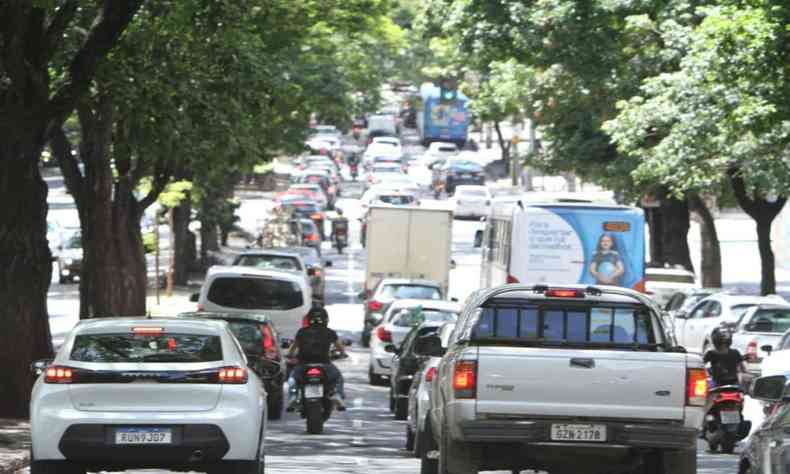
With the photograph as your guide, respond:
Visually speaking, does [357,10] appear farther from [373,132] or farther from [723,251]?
[373,132]

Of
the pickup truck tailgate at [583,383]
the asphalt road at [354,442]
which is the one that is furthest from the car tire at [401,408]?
the pickup truck tailgate at [583,383]

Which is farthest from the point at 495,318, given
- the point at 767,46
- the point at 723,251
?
the point at 723,251

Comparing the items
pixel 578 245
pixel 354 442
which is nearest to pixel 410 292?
pixel 578 245

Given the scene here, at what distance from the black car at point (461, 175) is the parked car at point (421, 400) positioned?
63.6 metres

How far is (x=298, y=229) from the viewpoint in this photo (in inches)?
2393

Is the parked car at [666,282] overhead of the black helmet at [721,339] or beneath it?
beneath

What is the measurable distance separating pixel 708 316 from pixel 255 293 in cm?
906

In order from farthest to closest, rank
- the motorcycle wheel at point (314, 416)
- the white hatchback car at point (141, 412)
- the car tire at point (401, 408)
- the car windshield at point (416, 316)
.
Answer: the car windshield at point (416, 316)
the car tire at point (401, 408)
the motorcycle wheel at point (314, 416)
the white hatchback car at point (141, 412)

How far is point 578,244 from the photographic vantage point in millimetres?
30312

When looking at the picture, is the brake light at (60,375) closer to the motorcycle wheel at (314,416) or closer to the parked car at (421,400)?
the parked car at (421,400)

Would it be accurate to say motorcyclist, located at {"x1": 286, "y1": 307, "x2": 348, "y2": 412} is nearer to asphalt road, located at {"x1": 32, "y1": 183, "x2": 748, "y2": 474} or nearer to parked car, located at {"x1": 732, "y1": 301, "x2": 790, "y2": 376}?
asphalt road, located at {"x1": 32, "y1": 183, "x2": 748, "y2": 474}

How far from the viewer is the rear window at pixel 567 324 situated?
13461 millimetres

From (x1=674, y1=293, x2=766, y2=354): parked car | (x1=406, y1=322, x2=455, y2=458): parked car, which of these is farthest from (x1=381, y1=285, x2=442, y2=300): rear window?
(x1=406, y1=322, x2=455, y2=458): parked car

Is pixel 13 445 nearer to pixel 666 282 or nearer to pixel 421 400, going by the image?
pixel 421 400
